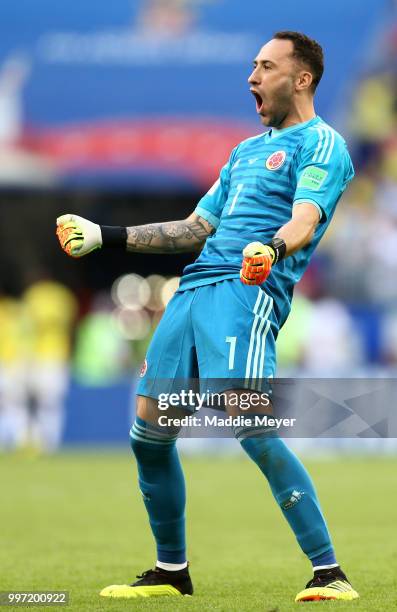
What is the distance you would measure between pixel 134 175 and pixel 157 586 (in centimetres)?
1342

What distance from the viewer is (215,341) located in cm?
457

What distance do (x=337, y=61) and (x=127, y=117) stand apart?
411 centimetres

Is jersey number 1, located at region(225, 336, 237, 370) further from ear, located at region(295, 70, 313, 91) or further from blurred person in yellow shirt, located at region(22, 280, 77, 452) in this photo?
blurred person in yellow shirt, located at region(22, 280, 77, 452)

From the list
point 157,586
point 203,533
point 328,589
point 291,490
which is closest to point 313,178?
point 291,490

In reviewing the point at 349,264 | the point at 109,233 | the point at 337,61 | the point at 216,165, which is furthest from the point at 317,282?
the point at 109,233

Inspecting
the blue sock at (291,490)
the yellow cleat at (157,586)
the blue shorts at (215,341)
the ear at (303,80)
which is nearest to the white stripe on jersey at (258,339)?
the blue shorts at (215,341)

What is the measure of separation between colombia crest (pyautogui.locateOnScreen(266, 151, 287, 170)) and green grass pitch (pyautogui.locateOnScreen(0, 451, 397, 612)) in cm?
165

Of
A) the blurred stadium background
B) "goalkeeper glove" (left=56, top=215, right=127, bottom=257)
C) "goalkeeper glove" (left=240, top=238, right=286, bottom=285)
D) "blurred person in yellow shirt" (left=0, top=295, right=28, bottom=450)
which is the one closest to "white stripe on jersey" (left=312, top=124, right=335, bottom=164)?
"goalkeeper glove" (left=240, top=238, right=286, bottom=285)

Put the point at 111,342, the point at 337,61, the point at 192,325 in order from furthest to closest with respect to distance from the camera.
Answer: the point at 337,61 → the point at 111,342 → the point at 192,325

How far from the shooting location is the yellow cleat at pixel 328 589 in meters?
4.44

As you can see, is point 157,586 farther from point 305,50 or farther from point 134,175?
point 134,175

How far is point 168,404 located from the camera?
471 cm

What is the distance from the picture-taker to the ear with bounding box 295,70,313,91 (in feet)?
15.6

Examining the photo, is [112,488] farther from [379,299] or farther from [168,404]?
[379,299]
